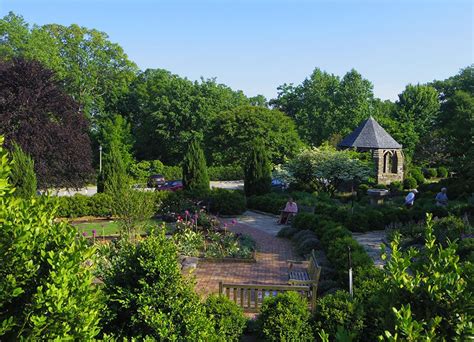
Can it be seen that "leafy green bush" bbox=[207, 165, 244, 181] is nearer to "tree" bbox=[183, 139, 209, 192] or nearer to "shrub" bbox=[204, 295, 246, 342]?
"tree" bbox=[183, 139, 209, 192]

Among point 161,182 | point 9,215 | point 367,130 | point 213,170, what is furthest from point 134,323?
point 213,170

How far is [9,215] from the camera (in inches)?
138

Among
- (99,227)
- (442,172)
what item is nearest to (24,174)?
(99,227)

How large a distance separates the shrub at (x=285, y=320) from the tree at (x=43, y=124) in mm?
15267

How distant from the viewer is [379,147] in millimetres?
28500

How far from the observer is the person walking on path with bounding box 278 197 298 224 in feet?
55.8

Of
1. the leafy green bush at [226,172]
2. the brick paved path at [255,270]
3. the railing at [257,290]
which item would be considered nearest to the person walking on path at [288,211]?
the brick paved path at [255,270]

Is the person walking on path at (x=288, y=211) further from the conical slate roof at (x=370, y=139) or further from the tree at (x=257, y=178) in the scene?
the conical slate roof at (x=370, y=139)

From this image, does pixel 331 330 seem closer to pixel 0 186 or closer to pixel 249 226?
pixel 0 186

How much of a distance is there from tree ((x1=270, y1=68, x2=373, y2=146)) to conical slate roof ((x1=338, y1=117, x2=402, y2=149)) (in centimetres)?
A: 1195

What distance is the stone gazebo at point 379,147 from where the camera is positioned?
28781 millimetres

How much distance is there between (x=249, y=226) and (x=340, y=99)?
2967cm

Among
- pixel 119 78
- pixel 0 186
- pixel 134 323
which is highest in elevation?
pixel 119 78

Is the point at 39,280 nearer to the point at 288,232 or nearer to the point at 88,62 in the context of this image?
the point at 288,232
